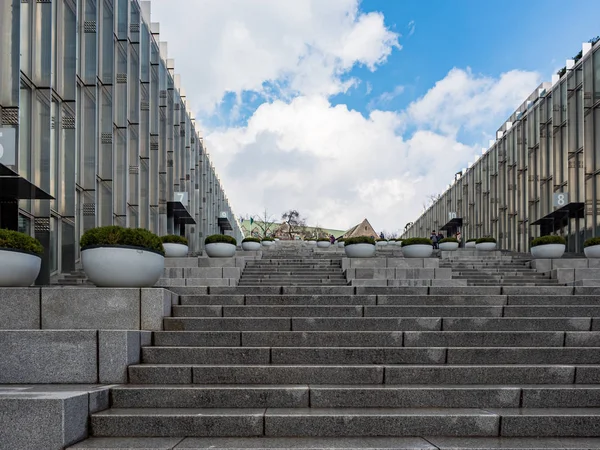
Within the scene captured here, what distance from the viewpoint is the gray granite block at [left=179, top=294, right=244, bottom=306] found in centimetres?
1041

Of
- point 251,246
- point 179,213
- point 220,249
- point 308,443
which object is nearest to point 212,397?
point 308,443

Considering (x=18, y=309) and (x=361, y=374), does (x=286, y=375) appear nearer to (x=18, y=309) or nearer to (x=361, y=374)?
(x=361, y=374)

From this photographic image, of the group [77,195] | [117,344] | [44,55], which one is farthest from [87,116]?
[117,344]

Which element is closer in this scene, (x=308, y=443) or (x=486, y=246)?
(x=308, y=443)

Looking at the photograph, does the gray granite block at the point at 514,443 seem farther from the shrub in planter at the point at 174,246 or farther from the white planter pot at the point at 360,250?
the shrub in planter at the point at 174,246

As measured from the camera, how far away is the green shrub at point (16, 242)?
840cm

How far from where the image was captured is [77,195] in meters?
22.6

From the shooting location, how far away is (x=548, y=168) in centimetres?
3903

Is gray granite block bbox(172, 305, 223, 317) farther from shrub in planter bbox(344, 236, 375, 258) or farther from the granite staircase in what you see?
shrub in planter bbox(344, 236, 375, 258)

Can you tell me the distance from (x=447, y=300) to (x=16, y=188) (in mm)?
12950

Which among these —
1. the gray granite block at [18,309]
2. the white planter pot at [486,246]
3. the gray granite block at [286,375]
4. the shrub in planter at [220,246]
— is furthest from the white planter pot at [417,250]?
the gray granite block at [18,309]

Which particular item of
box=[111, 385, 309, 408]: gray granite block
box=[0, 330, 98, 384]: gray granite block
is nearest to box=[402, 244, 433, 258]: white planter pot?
box=[111, 385, 309, 408]: gray granite block

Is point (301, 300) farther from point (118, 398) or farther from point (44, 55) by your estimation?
point (44, 55)

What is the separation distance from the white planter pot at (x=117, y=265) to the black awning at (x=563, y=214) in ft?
102
